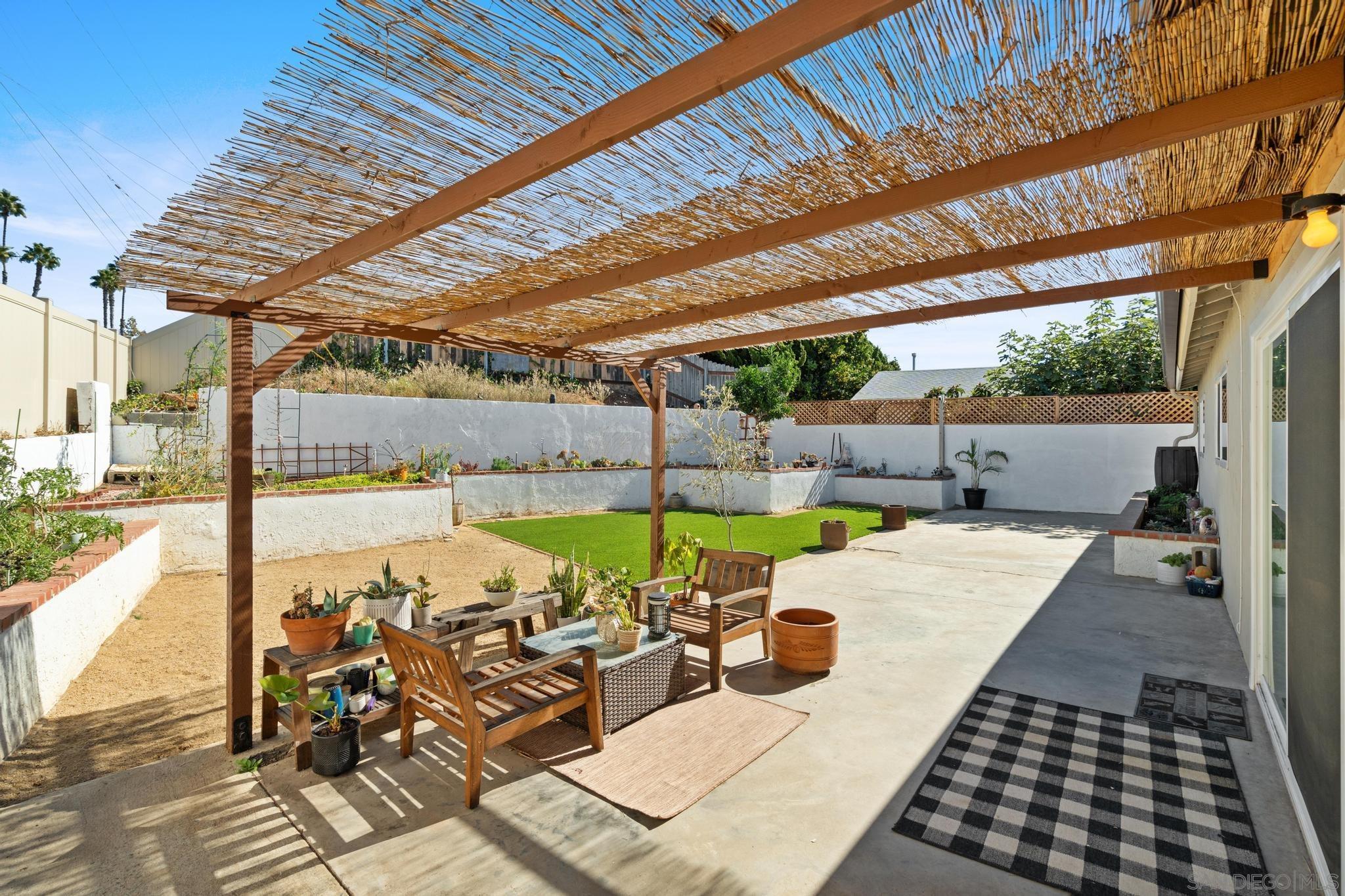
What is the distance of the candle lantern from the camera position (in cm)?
404

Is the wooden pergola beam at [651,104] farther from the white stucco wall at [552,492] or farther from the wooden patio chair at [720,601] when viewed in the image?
the white stucco wall at [552,492]

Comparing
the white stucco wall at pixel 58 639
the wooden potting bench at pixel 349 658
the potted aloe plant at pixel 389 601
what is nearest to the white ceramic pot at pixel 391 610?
the potted aloe plant at pixel 389 601

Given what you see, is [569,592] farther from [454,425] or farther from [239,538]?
[454,425]

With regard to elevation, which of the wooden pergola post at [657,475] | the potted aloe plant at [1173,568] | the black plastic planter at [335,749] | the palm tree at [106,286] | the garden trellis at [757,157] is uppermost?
the palm tree at [106,286]

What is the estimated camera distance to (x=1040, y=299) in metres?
3.89

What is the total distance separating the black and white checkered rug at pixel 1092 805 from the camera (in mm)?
2420

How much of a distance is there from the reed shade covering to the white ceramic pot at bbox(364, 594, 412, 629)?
182 cm

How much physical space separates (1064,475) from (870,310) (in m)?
12.3

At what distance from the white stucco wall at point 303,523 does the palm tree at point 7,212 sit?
91.0 feet

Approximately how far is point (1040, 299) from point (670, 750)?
3.37 meters

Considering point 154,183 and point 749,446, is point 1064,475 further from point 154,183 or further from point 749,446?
point 154,183

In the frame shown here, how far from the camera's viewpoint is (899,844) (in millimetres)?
2594

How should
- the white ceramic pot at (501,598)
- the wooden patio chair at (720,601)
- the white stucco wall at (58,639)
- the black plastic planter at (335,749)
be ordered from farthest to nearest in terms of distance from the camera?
the white ceramic pot at (501,598), the wooden patio chair at (720,601), the white stucco wall at (58,639), the black plastic planter at (335,749)

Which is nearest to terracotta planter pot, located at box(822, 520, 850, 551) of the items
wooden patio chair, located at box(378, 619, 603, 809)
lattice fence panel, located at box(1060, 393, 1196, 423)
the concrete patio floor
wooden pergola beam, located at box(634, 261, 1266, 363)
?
the concrete patio floor
